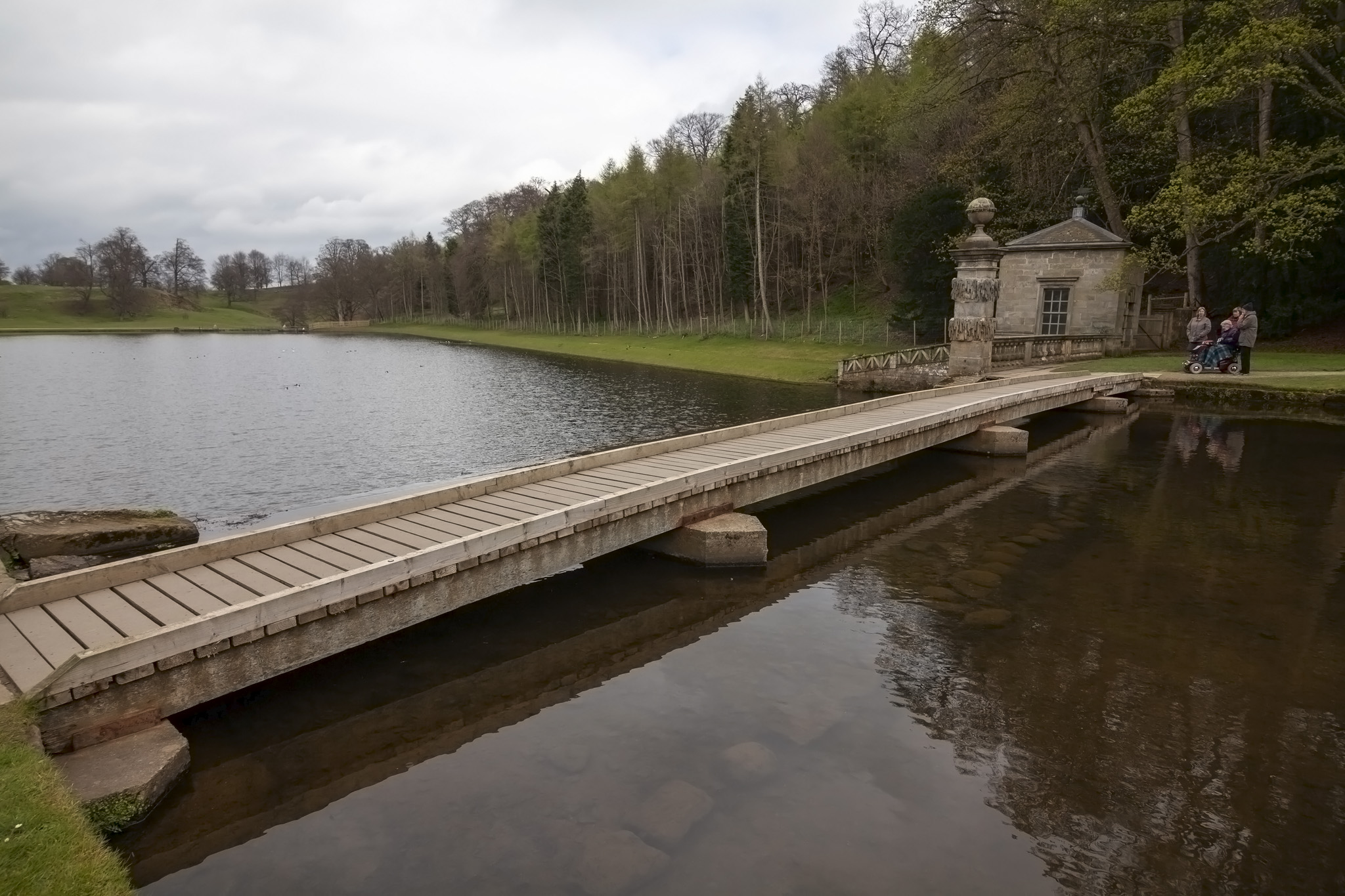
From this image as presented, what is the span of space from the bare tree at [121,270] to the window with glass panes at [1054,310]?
418ft

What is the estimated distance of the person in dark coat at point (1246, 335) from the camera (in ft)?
78.7

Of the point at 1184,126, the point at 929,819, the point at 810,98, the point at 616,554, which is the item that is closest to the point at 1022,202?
the point at 1184,126

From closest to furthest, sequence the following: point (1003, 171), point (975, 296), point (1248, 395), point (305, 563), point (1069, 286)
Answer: point (305, 563) → point (1248, 395) → point (975, 296) → point (1069, 286) → point (1003, 171)

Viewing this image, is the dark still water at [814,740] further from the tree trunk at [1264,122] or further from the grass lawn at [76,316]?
the grass lawn at [76,316]

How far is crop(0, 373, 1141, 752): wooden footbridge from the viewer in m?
5.95

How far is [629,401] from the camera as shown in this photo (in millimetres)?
30156

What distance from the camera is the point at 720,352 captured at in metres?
45.5

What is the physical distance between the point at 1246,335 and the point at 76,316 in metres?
139

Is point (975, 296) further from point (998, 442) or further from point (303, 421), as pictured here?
point (303, 421)

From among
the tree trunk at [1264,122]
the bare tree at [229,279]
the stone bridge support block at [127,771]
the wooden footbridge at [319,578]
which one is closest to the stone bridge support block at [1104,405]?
the tree trunk at [1264,122]

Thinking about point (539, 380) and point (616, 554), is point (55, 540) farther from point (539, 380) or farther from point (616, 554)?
point (539, 380)

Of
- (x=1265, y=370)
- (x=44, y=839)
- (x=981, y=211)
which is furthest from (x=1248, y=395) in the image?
(x=44, y=839)

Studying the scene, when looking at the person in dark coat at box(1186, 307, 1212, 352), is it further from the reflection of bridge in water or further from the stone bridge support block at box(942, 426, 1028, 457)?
the reflection of bridge in water

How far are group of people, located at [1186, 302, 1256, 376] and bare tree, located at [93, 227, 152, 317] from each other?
133 m
